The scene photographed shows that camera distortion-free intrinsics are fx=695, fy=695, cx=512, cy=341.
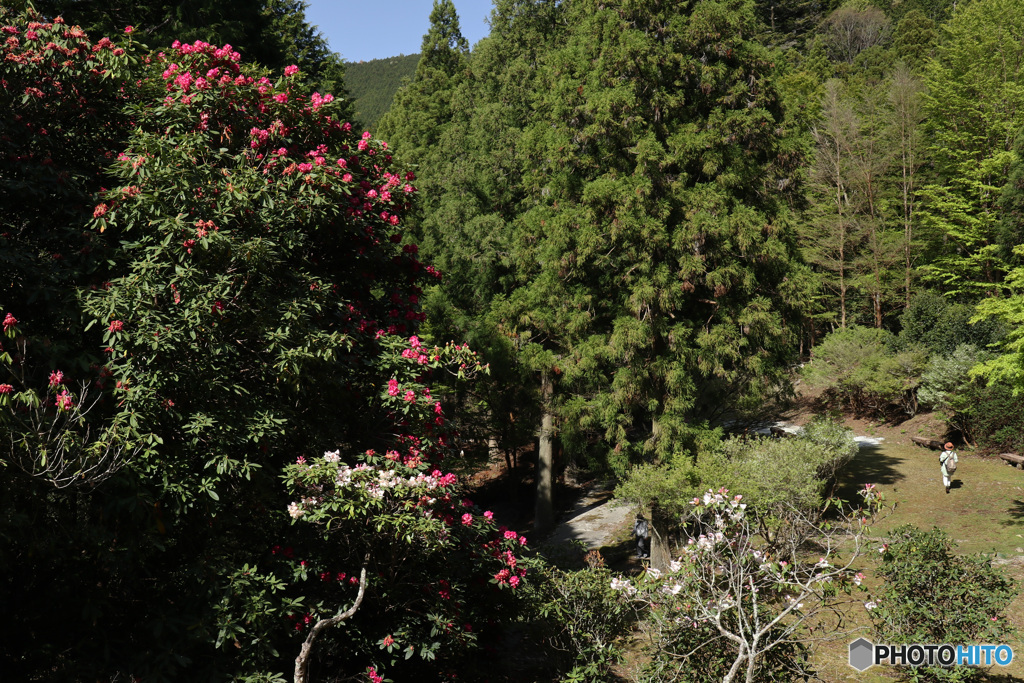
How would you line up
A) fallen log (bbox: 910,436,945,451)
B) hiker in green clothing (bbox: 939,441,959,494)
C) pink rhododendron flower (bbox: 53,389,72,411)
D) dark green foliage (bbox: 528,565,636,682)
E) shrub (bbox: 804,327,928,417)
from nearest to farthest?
pink rhododendron flower (bbox: 53,389,72,411) < dark green foliage (bbox: 528,565,636,682) < hiker in green clothing (bbox: 939,441,959,494) < fallen log (bbox: 910,436,945,451) < shrub (bbox: 804,327,928,417)

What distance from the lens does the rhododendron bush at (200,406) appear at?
4816 mm

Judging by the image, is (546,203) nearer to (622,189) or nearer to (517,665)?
(622,189)

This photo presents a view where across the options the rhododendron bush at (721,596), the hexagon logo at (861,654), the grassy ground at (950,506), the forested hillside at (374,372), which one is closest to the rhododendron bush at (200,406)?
the forested hillside at (374,372)

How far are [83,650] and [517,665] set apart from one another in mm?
5246

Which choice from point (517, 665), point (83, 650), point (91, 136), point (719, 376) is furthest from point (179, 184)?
point (719, 376)

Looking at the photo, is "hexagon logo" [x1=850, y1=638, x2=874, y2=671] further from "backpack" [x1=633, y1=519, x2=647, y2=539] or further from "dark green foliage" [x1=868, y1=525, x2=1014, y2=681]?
"backpack" [x1=633, y1=519, x2=647, y2=539]

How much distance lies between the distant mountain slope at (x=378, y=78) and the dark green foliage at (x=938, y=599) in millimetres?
90060

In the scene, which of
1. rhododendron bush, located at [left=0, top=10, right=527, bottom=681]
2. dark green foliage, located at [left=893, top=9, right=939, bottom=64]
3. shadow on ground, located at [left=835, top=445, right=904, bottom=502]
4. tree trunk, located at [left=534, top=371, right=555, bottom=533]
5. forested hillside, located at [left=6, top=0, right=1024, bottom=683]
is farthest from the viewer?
dark green foliage, located at [left=893, top=9, right=939, bottom=64]

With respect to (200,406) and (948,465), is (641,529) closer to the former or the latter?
(948,465)

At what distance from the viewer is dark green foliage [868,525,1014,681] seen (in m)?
7.13

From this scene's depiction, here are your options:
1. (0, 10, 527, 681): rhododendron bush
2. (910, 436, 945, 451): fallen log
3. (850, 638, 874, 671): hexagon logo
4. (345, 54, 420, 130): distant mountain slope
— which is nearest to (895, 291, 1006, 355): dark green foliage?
(910, 436, 945, 451): fallen log

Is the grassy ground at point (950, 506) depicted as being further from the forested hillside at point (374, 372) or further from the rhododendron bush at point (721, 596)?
the rhododendron bush at point (721, 596)

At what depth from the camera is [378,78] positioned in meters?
104

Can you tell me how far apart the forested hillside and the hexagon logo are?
0.43 m
